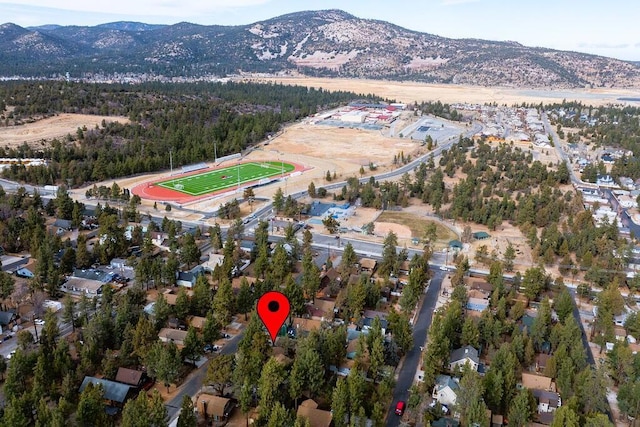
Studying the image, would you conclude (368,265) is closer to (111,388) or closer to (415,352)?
(415,352)

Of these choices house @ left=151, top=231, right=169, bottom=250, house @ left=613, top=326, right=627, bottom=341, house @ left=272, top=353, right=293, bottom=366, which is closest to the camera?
house @ left=272, top=353, right=293, bottom=366

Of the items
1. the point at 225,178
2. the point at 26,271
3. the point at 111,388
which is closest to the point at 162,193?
the point at 225,178

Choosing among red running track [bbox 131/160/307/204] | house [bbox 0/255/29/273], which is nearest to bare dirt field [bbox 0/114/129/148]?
red running track [bbox 131/160/307/204]

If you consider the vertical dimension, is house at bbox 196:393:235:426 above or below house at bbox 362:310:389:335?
below

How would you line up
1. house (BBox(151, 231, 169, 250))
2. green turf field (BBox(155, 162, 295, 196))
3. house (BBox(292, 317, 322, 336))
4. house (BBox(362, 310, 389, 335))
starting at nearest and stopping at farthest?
house (BBox(292, 317, 322, 336)) → house (BBox(362, 310, 389, 335)) → house (BBox(151, 231, 169, 250)) → green turf field (BBox(155, 162, 295, 196))

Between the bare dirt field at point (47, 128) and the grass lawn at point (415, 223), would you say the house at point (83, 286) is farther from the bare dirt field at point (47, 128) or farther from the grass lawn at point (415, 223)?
the bare dirt field at point (47, 128)

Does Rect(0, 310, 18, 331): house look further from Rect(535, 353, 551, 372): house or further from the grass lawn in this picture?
the grass lawn
